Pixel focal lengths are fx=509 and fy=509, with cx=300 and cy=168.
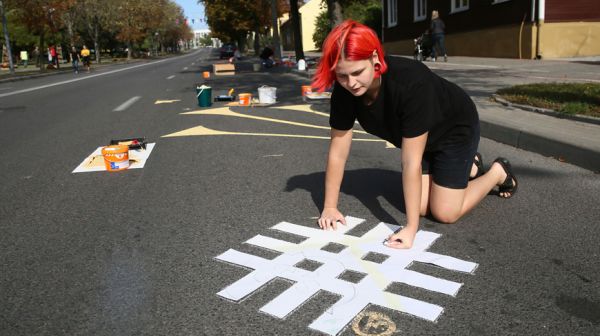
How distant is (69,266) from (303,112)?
6.64 meters

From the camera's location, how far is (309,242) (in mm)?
3146

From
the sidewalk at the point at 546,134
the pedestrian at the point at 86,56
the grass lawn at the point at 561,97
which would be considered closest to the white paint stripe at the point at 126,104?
the sidewalk at the point at 546,134

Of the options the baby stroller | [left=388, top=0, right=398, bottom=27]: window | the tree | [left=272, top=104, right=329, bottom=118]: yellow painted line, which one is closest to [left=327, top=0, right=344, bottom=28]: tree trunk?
the baby stroller

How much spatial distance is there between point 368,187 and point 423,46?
59.7 ft

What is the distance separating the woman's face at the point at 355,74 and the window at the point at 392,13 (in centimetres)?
3010

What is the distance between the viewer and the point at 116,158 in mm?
5094

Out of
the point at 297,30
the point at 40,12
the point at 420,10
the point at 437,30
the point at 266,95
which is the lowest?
the point at 266,95

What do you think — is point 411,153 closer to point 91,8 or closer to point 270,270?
point 270,270

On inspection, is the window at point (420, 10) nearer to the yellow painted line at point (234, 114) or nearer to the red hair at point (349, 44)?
the yellow painted line at point (234, 114)

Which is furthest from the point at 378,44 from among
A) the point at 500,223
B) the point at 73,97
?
the point at 73,97

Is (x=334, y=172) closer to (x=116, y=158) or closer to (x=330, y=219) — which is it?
(x=330, y=219)

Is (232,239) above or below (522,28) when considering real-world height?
below

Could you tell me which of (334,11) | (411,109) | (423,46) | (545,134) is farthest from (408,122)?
(423,46)

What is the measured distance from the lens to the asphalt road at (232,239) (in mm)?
2289
